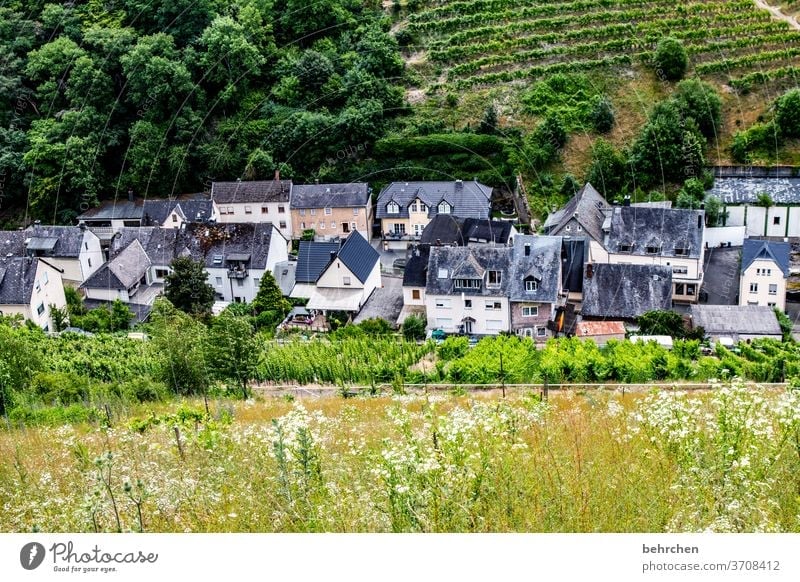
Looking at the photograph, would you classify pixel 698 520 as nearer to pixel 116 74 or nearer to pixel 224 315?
pixel 224 315

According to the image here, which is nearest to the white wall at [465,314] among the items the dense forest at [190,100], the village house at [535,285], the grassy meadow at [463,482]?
the village house at [535,285]

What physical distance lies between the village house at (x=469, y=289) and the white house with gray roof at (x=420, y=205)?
23.2 ft

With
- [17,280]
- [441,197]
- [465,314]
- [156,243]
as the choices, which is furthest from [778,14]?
[17,280]

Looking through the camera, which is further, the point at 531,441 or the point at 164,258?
the point at 164,258

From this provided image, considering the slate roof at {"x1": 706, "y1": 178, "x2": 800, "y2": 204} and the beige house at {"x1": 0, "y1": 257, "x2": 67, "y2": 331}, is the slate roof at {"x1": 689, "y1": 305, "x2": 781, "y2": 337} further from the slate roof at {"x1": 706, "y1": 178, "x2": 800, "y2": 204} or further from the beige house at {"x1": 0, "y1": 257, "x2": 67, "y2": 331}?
the beige house at {"x1": 0, "y1": 257, "x2": 67, "y2": 331}

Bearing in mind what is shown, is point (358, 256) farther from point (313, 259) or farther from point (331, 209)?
point (331, 209)

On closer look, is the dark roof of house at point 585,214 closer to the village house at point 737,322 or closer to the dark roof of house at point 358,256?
the village house at point 737,322

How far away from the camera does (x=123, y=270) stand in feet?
112

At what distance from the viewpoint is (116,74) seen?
46.0 metres

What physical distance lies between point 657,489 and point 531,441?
1795mm

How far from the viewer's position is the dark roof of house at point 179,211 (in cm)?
3991

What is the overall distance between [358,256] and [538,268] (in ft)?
23.7
